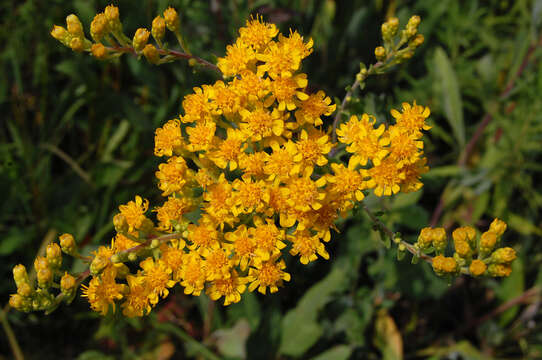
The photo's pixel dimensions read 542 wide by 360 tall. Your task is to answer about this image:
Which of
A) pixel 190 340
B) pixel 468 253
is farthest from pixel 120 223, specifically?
pixel 190 340

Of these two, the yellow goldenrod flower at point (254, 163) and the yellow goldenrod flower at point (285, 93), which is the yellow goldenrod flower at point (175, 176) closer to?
the yellow goldenrod flower at point (254, 163)

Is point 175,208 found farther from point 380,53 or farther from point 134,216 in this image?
point 380,53

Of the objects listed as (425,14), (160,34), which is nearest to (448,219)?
(425,14)

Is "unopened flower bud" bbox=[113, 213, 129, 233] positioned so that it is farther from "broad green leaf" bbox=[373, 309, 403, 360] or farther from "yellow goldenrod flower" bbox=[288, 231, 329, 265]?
"broad green leaf" bbox=[373, 309, 403, 360]

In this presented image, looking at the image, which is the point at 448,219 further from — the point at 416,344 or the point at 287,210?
the point at 287,210

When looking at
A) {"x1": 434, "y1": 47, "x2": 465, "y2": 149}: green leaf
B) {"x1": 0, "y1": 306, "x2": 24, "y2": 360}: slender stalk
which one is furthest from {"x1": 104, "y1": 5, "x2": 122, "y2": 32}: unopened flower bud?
{"x1": 434, "y1": 47, "x2": 465, "y2": 149}: green leaf
